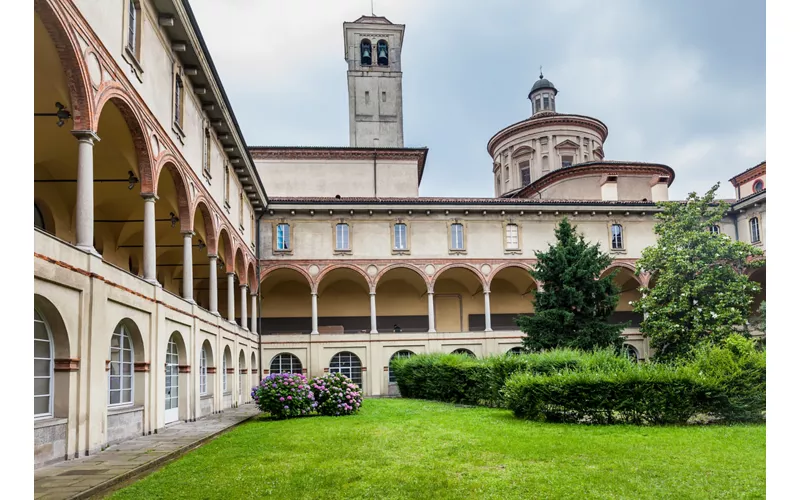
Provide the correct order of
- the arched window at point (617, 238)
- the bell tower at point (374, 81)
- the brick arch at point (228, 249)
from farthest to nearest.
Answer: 1. the bell tower at point (374, 81)
2. the arched window at point (617, 238)
3. the brick arch at point (228, 249)

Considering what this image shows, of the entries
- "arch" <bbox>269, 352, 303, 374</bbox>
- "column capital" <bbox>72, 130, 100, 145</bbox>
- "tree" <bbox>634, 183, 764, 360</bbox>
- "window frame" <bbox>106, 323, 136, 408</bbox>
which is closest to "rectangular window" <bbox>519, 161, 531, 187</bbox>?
"tree" <bbox>634, 183, 764, 360</bbox>

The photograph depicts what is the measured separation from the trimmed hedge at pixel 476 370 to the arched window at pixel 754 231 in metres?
19.0

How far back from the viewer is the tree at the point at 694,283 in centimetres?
2656

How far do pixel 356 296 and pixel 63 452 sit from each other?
Answer: 26748mm

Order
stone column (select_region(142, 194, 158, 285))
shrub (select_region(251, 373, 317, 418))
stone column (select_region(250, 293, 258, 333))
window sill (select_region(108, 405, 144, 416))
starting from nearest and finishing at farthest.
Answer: window sill (select_region(108, 405, 144, 416)) < stone column (select_region(142, 194, 158, 285)) < shrub (select_region(251, 373, 317, 418)) < stone column (select_region(250, 293, 258, 333))

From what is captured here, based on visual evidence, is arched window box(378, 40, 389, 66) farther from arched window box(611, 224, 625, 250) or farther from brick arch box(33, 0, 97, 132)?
brick arch box(33, 0, 97, 132)

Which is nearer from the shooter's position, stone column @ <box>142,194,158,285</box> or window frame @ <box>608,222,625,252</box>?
stone column @ <box>142,194,158,285</box>

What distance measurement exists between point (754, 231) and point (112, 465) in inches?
1328

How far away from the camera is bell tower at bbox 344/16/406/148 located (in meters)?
42.9

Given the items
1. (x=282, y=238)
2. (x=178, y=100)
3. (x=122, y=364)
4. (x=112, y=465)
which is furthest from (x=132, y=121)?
(x=282, y=238)

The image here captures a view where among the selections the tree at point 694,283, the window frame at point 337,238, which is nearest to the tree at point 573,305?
the tree at point 694,283

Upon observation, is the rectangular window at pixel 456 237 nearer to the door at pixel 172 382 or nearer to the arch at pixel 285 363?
the arch at pixel 285 363

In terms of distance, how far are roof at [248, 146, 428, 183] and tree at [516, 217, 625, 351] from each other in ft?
47.4
